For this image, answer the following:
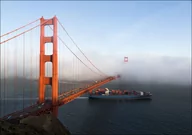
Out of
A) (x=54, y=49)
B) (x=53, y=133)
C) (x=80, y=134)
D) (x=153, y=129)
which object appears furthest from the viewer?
(x=153, y=129)

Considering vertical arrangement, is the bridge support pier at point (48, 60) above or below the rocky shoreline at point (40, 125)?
above

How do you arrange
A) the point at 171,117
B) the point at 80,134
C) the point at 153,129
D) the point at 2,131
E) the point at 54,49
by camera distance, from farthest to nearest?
the point at 171,117
the point at 153,129
the point at 80,134
the point at 54,49
the point at 2,131

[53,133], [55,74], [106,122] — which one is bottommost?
[106,122]

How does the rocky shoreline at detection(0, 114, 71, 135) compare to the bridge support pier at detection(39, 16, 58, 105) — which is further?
the bridge support pier at detection(39, 16, 58, 105)

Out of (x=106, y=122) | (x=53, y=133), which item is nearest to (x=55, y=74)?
(x=53, y=133)

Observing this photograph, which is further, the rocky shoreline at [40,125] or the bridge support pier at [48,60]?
the bridge support pier at [48,60]

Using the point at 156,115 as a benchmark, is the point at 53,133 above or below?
above

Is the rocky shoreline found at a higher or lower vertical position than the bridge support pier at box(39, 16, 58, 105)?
lower

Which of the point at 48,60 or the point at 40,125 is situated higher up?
the point at 48,60

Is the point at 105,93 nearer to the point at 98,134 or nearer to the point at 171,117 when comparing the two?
the point at 171,117

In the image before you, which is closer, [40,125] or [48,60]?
[40,125]

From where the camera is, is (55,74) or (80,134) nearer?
(55,74)
